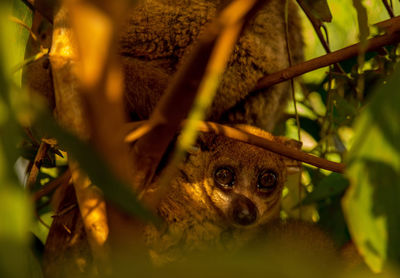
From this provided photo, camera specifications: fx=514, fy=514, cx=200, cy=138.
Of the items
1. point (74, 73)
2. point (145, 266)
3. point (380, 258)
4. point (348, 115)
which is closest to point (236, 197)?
point (348, 115)

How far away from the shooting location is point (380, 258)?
1.01m

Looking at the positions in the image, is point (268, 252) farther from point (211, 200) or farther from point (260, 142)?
point (211, 200)

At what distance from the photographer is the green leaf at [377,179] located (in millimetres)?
1021

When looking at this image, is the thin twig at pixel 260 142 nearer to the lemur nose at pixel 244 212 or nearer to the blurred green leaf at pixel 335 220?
the lemur nose at pixel 244 212

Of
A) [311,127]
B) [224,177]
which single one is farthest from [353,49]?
[311,127]

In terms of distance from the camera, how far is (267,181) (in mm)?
2611

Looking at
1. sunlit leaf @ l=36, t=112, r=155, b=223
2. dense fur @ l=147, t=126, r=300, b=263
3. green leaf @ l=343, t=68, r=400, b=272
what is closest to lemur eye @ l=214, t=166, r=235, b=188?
dense fur @ l=147, t=126, r=300, b=263

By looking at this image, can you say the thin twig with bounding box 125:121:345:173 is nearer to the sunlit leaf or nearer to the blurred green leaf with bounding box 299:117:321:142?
the sunlit leaf

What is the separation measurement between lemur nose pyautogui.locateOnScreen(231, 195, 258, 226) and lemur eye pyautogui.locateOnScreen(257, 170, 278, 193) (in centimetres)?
22

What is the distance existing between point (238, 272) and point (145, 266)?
6.6 inches

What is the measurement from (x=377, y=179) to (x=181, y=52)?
5.12ft

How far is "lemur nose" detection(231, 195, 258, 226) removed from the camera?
229cm

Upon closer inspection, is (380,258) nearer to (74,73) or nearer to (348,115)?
(74,73)

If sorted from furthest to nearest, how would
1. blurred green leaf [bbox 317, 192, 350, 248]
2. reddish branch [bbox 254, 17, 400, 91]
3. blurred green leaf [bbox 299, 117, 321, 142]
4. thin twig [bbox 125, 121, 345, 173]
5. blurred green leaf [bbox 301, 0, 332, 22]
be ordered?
blurred green leaf [bbox 299, 117, 321, 142] → blurred green leaf [bbox 317, 192, 350, 248] → blurred green leaf [bbox 301, 0, 332, 22] → reddish branch [bbox 254, 17, 400, 91] → thin twig [bbox 125, 121, 345, 173]
